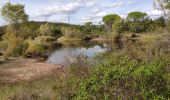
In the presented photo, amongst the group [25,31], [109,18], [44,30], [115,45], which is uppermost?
[109,18]

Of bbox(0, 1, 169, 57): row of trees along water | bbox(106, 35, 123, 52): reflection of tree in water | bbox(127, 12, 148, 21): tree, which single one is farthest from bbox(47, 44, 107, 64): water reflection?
bbox(127, 12, 148, 21): tree

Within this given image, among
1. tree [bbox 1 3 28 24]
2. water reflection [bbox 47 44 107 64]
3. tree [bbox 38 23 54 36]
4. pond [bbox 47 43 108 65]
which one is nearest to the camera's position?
pond [bbox 47 43 108 65]

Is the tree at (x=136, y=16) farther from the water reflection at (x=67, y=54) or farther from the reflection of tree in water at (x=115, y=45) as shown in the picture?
the water reflection at (x=67, y=54)

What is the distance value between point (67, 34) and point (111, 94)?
9382 cm

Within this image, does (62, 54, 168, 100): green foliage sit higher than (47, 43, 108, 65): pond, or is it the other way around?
(62, 54, 168, 100): green foliage

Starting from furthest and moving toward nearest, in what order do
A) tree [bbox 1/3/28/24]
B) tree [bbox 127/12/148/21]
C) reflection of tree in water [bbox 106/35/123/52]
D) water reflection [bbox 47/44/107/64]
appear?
tree [bbox 127/12/148/21] < tree [bbox 1/3/28/24] < reflection of tree in water [bbox 106/35/123/52] < water reflection [bbox 47/44/107/64]

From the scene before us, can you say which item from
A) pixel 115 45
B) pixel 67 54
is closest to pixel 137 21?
pixel 115 45

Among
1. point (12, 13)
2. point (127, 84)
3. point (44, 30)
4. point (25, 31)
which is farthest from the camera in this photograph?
point (44, 30)

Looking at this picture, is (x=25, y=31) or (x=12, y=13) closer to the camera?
(x=12, y=13)

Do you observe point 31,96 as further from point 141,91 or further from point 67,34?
point 67,34

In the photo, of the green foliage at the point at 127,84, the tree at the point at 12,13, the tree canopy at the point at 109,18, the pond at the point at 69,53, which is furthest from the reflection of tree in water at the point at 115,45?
the tree canopy at the point at 109,18

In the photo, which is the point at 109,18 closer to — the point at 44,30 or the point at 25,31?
the point at 44,30

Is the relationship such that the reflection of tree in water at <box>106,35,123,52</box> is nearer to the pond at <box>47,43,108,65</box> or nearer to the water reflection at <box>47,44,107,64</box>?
the pond at <box>47,43,108,65</box>

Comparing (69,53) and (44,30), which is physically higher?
(69,53)
